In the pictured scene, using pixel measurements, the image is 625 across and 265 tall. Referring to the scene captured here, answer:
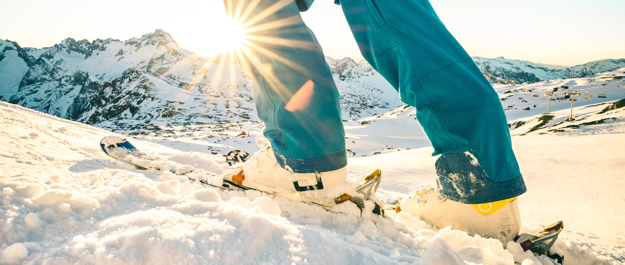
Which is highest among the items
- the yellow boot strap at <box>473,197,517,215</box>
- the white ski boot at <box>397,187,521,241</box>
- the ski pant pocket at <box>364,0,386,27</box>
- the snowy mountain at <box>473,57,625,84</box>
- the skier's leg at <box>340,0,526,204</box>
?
the snowy mountain at <box>473,57,625,84</box>

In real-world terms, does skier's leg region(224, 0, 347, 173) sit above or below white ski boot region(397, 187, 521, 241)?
above

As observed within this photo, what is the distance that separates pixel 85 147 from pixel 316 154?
218cm

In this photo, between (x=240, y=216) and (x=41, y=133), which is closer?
(x=240, y=216)

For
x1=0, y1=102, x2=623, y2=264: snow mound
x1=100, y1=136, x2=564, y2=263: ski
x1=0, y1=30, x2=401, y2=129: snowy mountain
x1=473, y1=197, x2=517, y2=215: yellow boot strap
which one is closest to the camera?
x1=0, y1=102, x2=623, y2=264: snow mound

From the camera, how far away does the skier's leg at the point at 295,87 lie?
4.53 ft

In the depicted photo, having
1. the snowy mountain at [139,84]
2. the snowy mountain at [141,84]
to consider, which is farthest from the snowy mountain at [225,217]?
the snowy mountain at [139,84]

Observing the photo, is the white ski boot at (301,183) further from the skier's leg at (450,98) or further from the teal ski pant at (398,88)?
the skier's leg at (450,98)

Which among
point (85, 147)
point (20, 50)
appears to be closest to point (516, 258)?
point (85, 147)

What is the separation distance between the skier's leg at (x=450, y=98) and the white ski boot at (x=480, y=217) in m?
0.05

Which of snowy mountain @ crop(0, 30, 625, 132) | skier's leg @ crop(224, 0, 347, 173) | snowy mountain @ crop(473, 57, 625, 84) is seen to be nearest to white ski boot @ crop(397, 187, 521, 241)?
skier's leg @ crop(224, 0, 347, 173)

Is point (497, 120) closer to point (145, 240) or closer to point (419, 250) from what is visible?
point (419, 250)

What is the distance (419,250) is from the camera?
3.40ft

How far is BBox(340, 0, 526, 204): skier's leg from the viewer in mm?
1092

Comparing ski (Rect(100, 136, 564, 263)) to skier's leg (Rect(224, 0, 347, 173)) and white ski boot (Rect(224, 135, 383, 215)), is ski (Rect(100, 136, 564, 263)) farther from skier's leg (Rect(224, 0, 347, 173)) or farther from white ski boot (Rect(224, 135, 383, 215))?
skier's leg (Rect(224, 0, 347, 173))
